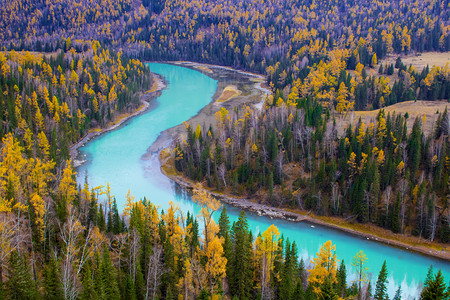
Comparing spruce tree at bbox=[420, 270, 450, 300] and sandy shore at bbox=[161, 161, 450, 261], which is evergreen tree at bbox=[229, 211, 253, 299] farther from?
sandy shore at bbox=[161, 161, 450, 261]

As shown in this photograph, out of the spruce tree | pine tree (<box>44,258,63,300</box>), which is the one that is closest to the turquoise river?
the spruce tree

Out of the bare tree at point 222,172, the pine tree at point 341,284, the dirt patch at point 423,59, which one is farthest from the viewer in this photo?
the dirt patch at point 423,59

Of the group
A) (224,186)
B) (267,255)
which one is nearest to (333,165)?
(224,186)

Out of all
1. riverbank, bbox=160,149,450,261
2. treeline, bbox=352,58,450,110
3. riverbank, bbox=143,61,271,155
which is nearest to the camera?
riverbank, bbox=160,149,450,261

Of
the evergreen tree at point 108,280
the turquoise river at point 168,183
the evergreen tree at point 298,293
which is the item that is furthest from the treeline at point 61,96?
the evergreen tree at point 298,293

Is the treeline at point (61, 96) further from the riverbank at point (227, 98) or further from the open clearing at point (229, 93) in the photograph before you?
the open clearing at point (229, 93)

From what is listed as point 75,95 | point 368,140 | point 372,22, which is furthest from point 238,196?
point 372,22
